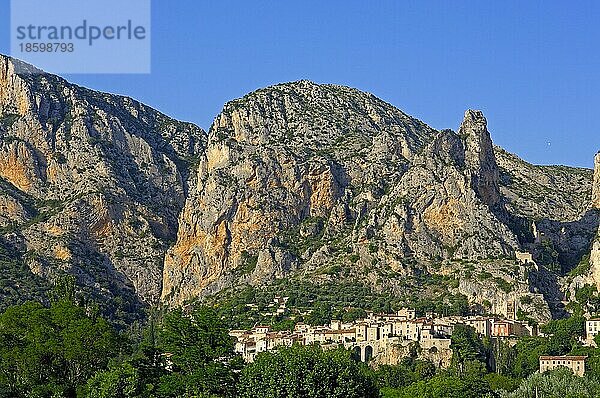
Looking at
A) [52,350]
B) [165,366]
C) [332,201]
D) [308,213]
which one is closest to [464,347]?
[165,366]

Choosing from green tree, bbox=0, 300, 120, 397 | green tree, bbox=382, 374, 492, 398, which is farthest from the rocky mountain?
green tree, bbox=0, 300, 120, 397

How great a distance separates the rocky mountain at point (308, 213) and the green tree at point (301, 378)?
71491 mm

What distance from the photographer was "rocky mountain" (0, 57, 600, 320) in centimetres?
15712

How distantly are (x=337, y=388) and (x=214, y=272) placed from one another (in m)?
101

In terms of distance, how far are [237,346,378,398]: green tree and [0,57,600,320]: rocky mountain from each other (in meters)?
71.5

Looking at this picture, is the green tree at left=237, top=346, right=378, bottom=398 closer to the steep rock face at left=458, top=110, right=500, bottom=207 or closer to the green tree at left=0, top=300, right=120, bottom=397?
the green tree at left=0, top=300, right=120, bottom=397

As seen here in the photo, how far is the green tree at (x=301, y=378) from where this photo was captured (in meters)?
74.1

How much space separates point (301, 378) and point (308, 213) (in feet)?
340

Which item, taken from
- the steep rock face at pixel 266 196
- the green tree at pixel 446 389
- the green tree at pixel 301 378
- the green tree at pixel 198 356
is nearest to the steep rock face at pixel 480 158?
the steep rock face at pixel 266 196

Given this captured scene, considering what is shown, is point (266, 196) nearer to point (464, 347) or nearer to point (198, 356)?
point (464, 347)

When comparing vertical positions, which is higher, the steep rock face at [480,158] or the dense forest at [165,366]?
the steep rock face at [480,158]

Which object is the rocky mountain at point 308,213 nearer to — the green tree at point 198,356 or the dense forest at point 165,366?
the dense forest at point 165,366

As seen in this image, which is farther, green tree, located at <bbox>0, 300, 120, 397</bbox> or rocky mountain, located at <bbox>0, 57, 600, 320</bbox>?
rocky mountain, located at <bbox>0, 57, 600, 320</bbox>

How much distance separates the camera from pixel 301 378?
75188mm
